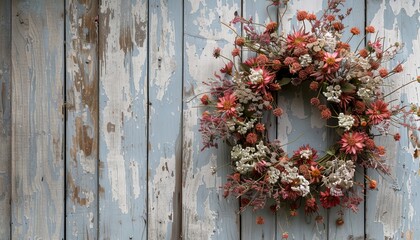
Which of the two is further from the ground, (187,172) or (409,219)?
(187,172)

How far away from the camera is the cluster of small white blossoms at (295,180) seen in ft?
4.50

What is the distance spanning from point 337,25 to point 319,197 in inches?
19.6

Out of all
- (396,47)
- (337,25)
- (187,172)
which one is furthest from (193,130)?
(396,47)

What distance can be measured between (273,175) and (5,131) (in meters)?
0.81

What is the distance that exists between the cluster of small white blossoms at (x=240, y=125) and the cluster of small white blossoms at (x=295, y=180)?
15 centimetres

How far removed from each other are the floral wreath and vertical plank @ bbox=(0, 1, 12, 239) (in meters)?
0.59

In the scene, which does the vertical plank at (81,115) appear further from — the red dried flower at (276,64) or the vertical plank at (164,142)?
the red dried flower at (276,64)

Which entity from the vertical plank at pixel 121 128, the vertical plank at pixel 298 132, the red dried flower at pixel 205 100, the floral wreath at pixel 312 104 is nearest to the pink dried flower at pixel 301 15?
the floral wreath at pixel 312 104

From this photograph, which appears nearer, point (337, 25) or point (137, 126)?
point (337, 25)

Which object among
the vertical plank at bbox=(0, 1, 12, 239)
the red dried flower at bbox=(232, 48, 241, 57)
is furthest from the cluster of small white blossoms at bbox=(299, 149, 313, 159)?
the vertical plank at bbox=(0, 1, 12, 239)

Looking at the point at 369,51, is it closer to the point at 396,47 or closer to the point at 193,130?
the point at 396,47

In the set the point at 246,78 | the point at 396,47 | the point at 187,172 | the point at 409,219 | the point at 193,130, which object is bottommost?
the point at 409,219

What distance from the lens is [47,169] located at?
4.98 ft

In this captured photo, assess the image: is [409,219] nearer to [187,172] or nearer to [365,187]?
[365,187]
